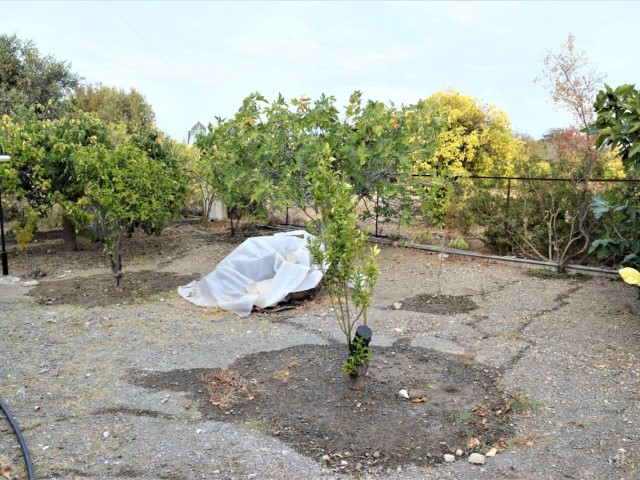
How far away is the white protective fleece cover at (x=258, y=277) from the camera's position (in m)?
6.72

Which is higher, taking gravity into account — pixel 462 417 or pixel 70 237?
pixel 70 237

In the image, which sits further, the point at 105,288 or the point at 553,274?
the point at 553,274

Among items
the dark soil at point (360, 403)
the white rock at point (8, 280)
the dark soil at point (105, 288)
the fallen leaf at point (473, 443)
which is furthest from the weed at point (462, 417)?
the white rock at point (8, 280)

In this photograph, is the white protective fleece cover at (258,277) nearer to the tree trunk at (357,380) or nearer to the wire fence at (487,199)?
the wire fence at (487,199)

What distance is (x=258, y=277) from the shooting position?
7.08 m

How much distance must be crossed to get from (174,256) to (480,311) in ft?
19.0

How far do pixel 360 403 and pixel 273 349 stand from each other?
1.43 metres

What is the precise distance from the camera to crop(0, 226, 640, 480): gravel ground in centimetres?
325

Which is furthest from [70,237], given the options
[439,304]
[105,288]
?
[439,304]

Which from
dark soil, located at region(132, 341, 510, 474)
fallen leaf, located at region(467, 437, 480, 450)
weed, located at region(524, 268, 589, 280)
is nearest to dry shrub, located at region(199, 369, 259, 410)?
dark soil, located at region(132, 341, 510, 474)

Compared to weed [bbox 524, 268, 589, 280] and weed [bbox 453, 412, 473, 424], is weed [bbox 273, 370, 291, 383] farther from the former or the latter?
weed [bbox 524, 268, 589, 280]

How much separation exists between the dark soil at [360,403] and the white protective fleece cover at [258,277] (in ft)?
5.46

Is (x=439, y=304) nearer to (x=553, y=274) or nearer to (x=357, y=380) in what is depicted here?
(x=553, y=274)

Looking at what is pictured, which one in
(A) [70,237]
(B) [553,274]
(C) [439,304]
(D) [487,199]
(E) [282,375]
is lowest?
(E) [282,375]
